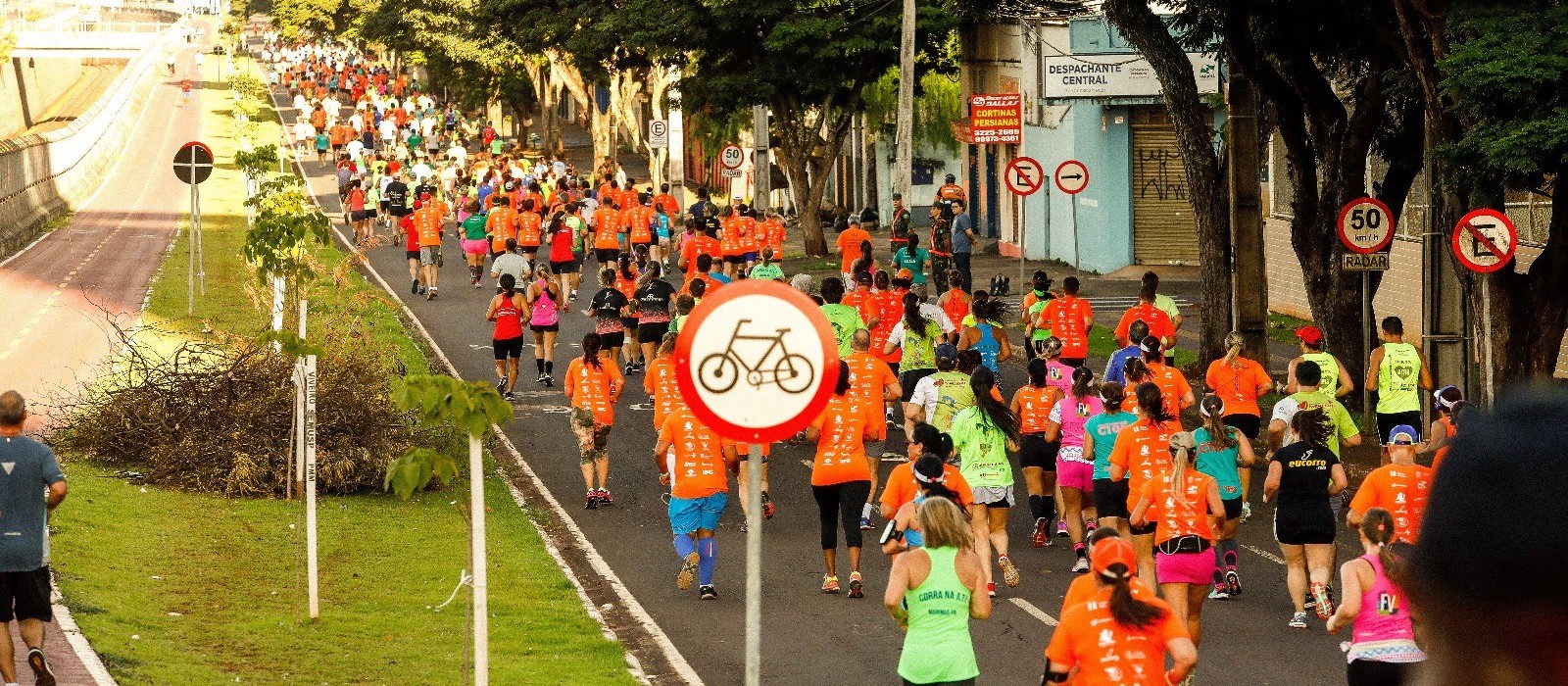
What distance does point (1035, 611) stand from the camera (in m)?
13.5

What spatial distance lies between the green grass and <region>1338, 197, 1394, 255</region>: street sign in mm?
8380

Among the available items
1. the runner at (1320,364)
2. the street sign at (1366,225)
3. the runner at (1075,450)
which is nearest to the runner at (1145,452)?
the runner at (1075,450)

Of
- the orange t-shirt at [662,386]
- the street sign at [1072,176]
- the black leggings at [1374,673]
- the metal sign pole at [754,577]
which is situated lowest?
the black leggings at [1374,673]

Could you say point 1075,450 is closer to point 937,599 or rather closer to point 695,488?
point 695,488

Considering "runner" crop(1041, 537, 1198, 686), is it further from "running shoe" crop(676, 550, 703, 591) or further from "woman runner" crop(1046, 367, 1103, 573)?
"running shoe" crop(676, 550, 703, 591)

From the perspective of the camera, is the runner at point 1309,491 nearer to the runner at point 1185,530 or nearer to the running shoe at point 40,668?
the runner at point 1185,530

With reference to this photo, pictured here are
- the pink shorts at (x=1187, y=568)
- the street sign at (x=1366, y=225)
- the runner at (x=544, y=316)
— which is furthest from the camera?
the runner at (x=544, y=316)

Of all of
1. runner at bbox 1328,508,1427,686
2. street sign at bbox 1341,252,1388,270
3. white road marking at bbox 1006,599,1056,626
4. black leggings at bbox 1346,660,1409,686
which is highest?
street sign at bbox 1341,252,1388,270

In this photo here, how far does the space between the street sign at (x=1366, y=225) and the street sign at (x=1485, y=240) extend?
280 cm

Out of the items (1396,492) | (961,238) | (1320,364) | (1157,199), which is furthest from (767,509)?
(1157,199)

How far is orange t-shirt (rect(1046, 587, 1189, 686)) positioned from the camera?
7.59m

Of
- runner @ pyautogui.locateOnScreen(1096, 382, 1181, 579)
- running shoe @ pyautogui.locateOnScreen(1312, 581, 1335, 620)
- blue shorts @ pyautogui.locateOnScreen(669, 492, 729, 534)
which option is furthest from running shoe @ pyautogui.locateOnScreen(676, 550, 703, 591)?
running shoe @ pyautogui.locateOnScreen(1312, 581, 1335, 620)

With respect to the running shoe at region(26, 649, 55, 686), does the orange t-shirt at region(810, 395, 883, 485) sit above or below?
above

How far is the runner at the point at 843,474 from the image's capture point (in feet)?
45.8
